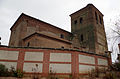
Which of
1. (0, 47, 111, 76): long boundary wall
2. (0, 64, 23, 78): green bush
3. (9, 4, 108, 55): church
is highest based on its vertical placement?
(9, 4, 108, 55): church

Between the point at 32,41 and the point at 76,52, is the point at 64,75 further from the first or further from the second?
the point at 32,41

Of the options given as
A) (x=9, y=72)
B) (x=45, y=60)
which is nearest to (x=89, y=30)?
(x=45, y=60)

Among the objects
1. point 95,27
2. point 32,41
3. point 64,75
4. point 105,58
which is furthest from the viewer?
point 95,27

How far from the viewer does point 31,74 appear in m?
10.7

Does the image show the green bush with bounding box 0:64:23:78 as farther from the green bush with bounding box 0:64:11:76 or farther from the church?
the church

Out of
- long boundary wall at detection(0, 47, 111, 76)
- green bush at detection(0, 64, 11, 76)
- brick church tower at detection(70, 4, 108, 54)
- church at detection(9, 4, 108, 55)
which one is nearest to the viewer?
green bush at detection(0, 64, 11, 76)

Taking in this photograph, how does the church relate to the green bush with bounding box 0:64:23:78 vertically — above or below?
above

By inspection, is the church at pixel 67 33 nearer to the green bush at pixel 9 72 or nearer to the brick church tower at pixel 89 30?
the brick church tower at pixel 89 30

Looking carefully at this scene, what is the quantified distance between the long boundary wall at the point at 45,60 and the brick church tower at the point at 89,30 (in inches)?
501

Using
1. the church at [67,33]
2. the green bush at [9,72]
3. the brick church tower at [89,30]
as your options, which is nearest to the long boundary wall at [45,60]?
the green bush at [9,72]

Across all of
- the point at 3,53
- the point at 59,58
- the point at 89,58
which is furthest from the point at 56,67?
the point at 3,53

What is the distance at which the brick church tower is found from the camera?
25938mm

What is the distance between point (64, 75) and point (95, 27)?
19.7 metres

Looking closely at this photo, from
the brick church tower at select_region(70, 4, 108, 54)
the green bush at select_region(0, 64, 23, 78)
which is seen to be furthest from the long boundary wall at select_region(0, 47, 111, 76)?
the brick church tower at select_region(70, 4, 108, 54)
